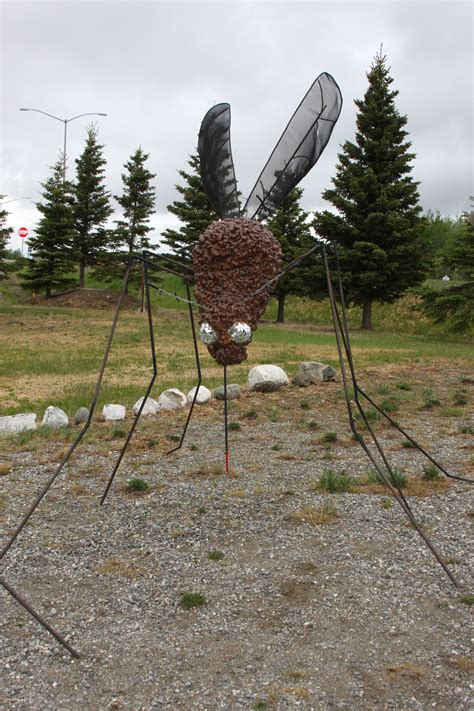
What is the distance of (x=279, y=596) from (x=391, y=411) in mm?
5593

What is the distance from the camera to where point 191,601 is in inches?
128

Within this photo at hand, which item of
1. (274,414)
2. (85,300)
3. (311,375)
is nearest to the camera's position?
(274,414)

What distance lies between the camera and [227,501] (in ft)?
16.0

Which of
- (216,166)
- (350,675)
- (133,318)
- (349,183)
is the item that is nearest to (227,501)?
(350,675)

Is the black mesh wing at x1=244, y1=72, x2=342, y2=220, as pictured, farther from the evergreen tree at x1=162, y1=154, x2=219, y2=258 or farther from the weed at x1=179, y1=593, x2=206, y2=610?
the evergreen tree at x1=162, y1=154, x2=219, y2=258

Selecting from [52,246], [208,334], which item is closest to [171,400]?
[208,334]

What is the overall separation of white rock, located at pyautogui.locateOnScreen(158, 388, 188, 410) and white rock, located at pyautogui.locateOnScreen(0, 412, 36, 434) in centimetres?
198

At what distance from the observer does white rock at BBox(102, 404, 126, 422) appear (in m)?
7.96

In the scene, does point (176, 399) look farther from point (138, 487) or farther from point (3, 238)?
point (3, 238)

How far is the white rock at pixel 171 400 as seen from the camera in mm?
8711

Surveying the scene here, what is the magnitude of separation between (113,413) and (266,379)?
305 cm

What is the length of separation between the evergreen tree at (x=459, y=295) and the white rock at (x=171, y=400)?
1274 cm

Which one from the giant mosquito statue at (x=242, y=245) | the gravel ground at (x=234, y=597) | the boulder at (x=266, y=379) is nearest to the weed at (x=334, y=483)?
the gravel ground at (x=234, y=597)

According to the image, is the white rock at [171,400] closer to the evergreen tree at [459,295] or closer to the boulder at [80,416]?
the boulder at [80,416]
